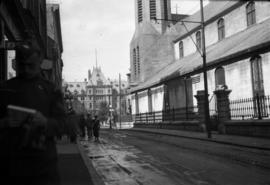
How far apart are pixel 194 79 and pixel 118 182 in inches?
1157

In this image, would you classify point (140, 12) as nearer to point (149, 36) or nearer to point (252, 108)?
point (149, 36)

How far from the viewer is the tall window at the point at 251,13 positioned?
33.5 metres

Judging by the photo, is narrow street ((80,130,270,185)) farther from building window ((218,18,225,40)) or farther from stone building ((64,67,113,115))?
stone building ((64,67,113,115))

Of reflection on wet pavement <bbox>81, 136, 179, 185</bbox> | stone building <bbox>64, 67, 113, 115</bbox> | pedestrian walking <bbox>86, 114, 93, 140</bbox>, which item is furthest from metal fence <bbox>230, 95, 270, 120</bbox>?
stone building <bbox>64, 67, 113, 115</bbox>

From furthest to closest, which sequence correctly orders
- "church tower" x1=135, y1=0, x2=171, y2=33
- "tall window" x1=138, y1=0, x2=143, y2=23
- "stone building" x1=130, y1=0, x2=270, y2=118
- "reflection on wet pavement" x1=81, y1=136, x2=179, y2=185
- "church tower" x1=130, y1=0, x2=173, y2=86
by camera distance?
"tall window" x1=138, y1=0, x2=143, y2=23
"church tower" x1=135, y1=0, x2=171, y2=33
"church tower" x1=130, y1=0, x2=173, y2=86
"stone building" x1=130, y1=0, x2=270, y2=118
"reflection on wet pavement" x1=81, y1=136, x2=179, y2=185

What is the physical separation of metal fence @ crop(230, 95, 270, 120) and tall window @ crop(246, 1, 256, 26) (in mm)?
11178

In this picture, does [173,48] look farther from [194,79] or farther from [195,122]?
[195,122]

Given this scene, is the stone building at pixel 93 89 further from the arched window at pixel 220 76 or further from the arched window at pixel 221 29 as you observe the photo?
the arched window at pixel 220 76

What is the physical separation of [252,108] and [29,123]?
72.3 feet

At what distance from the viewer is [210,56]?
3503cm

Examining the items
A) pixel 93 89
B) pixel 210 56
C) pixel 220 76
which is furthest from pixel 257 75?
pixel 93 89

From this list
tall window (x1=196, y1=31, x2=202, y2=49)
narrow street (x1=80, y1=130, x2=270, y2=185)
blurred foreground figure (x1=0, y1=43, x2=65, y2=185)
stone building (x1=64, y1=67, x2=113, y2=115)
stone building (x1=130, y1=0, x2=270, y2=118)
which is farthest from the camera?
stone building (x1=64, y1=67, x2=113, y2=115)

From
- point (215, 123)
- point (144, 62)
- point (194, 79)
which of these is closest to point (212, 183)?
point (215, 123)

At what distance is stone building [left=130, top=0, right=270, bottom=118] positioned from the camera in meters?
28.1
